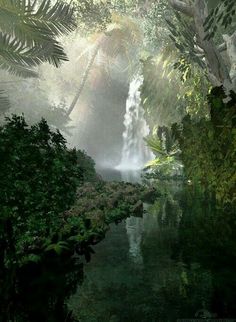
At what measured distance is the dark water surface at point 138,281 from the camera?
520 cm

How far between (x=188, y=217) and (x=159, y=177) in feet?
40.5

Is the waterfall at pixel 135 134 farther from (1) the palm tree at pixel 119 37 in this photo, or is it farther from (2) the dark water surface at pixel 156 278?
(2) the dark water surface at pixel 156 278

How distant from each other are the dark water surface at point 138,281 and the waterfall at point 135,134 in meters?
31.8

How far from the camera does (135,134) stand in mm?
42531

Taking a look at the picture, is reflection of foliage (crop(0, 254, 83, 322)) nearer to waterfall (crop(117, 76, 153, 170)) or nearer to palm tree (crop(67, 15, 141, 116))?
palm tree (crop(67, 15, 141, 116))

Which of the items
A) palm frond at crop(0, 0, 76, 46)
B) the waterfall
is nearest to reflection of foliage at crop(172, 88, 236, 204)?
palm frond at crop(0, 0, 76, 46)

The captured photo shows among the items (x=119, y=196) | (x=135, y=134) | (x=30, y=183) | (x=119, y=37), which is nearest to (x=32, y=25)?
(x=119, y=196)

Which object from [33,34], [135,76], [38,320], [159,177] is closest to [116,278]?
[38,320]

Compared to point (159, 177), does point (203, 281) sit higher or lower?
lower

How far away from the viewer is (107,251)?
826cm

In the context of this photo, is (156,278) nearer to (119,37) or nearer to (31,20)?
(31,20)

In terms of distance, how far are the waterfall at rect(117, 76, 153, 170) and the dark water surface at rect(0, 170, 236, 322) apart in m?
31.8

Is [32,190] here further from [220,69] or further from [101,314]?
[220,69]

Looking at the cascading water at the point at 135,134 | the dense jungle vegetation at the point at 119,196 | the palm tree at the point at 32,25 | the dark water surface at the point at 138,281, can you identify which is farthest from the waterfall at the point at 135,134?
the dark water surface at the point at 138,281
